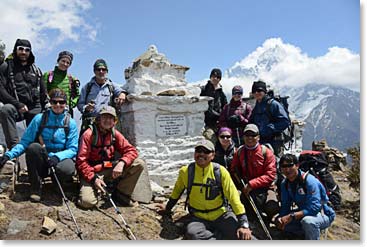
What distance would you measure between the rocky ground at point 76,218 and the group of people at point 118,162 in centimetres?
23

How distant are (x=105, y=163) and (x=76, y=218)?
1097 millimetres

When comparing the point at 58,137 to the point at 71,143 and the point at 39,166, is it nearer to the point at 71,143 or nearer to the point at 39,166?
the point at 71,143

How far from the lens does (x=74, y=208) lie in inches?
237

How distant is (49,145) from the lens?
20.1 feet

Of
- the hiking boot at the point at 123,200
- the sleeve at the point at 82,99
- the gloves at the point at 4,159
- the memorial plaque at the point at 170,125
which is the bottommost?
the hiking boot at the point at 123,200

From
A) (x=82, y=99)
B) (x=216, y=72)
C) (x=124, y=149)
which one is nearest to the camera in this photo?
(x=124, y=149)

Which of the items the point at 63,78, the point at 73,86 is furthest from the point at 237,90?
the point at 63,78

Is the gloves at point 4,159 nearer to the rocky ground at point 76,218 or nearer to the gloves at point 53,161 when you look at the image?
the rocky ground at point 76,218

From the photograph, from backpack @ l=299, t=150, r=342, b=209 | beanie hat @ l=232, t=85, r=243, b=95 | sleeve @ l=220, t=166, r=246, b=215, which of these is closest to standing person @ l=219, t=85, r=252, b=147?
beanie hat @ l=232, t=85, r=243, b=95

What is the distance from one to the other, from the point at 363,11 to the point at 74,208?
20.0 feet

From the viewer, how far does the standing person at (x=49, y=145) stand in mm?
5879

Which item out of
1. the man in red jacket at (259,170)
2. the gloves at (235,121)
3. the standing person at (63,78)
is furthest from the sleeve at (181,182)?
the standing person at (63,78)

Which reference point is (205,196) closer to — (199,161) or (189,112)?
(199,161)

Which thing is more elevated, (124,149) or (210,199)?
(124,149)
